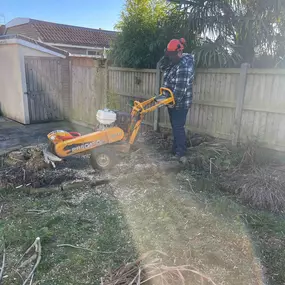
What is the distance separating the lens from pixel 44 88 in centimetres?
775

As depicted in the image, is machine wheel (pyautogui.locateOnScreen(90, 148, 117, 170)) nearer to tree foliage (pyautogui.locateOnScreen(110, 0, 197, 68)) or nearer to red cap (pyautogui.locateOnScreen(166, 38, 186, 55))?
red cap (pyautogui.locateOnScreen(166, 38, 186, 55))

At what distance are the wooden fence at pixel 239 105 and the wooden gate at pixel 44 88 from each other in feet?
11.3

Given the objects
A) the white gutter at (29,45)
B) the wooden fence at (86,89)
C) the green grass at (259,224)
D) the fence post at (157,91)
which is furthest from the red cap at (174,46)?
the white gutter at (29,45)

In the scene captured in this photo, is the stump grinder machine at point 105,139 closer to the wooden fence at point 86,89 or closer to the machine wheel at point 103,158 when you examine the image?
the machine wheel at point 103,158

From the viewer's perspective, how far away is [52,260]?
228 cm

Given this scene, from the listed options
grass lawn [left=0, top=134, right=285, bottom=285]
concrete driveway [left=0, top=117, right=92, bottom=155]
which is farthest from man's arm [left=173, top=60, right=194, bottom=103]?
concrete driveway [left=0, top=117, right=92, bottom=155]

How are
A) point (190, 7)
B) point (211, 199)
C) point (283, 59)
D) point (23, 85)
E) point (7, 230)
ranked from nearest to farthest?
point (7, 230)
point (211, 199)
point (283, 59)
point (190, 7)
point (23, 85)

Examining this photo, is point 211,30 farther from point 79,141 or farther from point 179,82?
point 79,141

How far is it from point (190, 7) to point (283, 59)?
6.45ft

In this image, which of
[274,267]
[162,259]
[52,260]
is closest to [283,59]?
[274,267]

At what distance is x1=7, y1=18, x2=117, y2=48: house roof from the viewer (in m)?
13.4

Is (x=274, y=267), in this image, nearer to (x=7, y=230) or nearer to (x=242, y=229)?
(x=242, y=229)

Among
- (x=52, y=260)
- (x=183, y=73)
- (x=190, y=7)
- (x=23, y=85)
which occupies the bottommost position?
(x=52, y=260)

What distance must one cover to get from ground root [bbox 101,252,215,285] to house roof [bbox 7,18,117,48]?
1264cm
